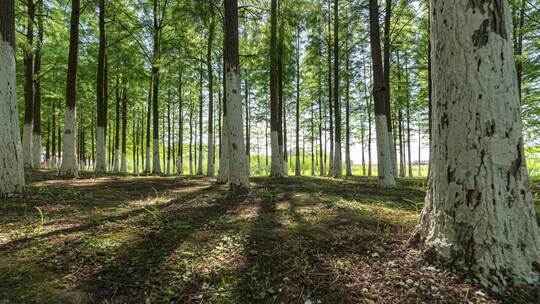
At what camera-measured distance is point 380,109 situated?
28.0 ft

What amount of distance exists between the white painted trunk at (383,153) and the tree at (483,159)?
651cm


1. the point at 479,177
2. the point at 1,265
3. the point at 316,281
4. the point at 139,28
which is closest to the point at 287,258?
the point at 316,281

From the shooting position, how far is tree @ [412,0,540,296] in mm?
2072

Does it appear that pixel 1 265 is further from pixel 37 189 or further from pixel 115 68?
pixel 115 68

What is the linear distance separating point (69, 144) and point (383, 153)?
11.2 meters

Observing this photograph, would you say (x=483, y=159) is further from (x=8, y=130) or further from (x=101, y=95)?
(x=101, y=95)

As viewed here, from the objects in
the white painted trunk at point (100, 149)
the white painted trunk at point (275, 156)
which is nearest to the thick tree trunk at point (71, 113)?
the white painted trunk at point (100, 149)

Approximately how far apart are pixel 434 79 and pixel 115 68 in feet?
64.2

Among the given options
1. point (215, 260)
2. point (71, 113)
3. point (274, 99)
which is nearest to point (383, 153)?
point (274, 99)

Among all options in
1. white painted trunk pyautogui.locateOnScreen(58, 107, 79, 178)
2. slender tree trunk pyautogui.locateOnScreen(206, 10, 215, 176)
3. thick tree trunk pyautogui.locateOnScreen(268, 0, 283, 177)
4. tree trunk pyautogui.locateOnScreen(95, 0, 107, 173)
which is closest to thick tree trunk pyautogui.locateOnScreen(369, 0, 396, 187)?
thick tree trunk pyautogui.locateOnScreen(268, 0, 283, 177)

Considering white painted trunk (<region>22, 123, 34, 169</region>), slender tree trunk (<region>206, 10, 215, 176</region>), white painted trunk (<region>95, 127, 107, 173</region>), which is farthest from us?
white painted trunk (<region>95, 127, 107, 173</region>)

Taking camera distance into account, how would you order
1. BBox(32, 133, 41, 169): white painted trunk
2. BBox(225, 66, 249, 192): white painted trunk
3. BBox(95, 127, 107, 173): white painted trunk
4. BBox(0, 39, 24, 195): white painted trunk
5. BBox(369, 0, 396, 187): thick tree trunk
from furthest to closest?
BBox(32, 133, 41, 169): white painted trunk, BBox(95, 127, 107, 173): white painted trunk, BBox(369, 0, 396, 187): thick tree trunk, BBox(225, 66, 249, 192): white painted trunk, BBox(0, 39, 24, 195): white painted trunk

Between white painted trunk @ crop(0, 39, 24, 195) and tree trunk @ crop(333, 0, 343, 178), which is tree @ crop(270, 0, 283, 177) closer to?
tree trunk @ crop(333, 0, 343, 178)

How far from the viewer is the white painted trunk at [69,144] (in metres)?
8.62
